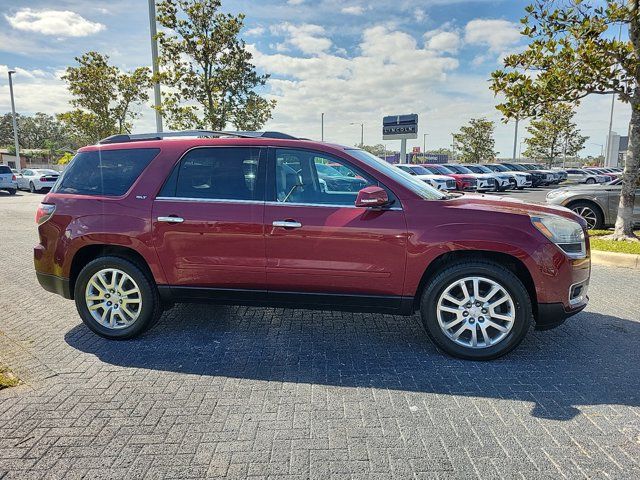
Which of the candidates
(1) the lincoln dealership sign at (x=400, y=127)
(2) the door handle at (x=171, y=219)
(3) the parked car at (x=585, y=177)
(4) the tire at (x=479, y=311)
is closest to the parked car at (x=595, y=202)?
(4) the tire at (x=479, y=311)

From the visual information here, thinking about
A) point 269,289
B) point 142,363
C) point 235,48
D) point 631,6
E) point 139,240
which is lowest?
point 142,363

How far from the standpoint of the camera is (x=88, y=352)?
4.04 m

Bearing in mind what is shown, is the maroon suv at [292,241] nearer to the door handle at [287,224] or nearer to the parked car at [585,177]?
the door handle at [287,224]

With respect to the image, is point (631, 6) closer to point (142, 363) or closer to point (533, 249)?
point (533, 249)

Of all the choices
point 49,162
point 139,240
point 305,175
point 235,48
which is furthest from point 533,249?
point 49,162

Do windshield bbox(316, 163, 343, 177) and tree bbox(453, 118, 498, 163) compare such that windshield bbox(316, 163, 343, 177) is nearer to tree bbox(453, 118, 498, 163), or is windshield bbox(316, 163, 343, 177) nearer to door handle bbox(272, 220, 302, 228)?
door handle bbox(272, 220, 302, 228)

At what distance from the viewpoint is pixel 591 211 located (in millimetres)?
10719

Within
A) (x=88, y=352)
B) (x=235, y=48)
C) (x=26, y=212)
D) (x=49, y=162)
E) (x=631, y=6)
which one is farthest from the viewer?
(x=49, y=162)

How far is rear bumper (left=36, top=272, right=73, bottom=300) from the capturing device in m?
4.41

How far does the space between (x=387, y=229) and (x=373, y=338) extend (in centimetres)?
118

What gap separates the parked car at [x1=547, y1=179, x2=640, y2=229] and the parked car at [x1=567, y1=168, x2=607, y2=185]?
2353 cm

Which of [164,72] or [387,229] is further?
[164,72]

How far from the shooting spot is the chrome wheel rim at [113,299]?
169 inches

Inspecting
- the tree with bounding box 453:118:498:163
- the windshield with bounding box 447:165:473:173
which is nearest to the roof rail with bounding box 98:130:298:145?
the windshield with bounding box 447:165:473:173
